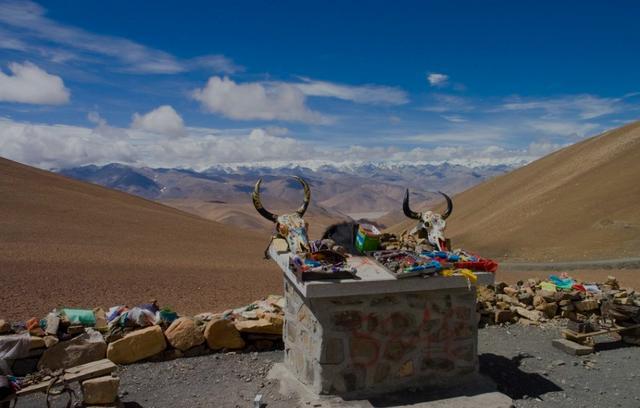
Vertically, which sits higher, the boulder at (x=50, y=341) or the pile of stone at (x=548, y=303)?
the pile of stone at (x=548, y=303)

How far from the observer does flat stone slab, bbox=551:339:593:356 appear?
8438 millimetres

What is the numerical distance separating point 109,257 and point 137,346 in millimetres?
15325

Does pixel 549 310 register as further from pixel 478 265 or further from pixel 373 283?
pixel 373 283

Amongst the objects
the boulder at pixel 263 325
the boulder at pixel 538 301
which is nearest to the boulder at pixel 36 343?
the boulder at pixel 263 325

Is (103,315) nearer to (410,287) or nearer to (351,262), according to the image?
(351,262)

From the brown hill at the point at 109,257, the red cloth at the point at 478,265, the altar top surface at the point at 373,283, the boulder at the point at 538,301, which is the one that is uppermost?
A: the red cloth at the point at 478,265

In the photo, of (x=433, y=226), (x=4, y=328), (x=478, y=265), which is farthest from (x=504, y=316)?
(x=4, y=328)

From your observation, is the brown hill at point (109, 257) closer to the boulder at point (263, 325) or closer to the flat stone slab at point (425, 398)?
the boulder at point (263, 325)

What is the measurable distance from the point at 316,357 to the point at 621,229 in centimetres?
3088

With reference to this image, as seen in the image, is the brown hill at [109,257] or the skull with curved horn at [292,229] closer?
the skull with curved horn at [292,229]

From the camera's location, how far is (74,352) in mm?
7281

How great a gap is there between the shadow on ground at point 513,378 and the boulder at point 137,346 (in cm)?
519

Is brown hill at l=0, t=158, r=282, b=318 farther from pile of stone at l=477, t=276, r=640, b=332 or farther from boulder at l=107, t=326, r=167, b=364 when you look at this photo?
pile of stone at l=477, t=276, r=640, b=332

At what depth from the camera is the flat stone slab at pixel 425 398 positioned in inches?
230
